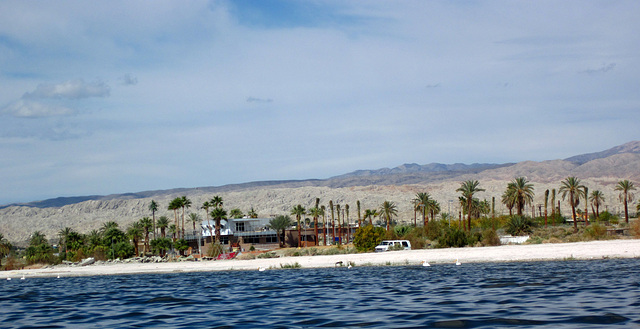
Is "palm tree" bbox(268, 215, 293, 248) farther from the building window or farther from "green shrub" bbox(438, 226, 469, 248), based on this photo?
"green shrub" bbox(438, 226, 469, 248)

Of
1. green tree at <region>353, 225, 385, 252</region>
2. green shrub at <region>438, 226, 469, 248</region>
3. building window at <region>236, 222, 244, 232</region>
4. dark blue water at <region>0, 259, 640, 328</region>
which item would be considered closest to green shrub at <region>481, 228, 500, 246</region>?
green shrub at <region>438, 226, 469, 248</region>

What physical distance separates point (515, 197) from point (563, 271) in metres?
62.2

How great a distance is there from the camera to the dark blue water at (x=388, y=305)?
1442cm

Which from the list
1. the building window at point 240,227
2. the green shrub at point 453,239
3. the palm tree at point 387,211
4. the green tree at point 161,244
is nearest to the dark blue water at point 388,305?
the green shrub at point 453,239

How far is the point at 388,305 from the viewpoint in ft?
60.1

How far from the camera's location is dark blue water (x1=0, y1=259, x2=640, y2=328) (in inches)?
568

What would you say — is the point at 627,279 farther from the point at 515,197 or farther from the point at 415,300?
the point at 515,197

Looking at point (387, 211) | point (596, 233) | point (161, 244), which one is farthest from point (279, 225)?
point (596, 233)

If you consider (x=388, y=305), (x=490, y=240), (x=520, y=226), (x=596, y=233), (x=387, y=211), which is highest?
(x=387, y=211)

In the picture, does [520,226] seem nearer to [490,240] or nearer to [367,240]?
[490,240]

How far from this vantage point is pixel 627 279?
76.4 ft

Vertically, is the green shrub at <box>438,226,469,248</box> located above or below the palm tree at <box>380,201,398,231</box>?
below

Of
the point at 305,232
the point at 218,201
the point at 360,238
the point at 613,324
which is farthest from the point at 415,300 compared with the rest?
the point at 305,232

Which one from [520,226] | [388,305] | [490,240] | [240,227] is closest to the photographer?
[388,305]
